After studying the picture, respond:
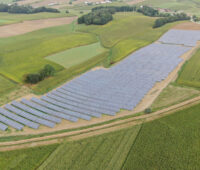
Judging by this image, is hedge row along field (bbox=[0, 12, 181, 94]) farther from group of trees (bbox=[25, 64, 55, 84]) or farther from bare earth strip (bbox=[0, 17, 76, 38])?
bare earth strip (bbox=[0, 17, 76, 38])

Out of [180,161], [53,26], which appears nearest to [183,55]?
[180,161]

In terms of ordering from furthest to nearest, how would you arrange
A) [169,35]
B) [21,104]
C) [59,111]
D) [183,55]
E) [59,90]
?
[169,35] < [183,55] < [59,90] < [21,104] < [59,111]

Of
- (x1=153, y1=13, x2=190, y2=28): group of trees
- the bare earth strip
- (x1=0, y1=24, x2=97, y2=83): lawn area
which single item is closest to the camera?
(x1=0, y1=24, x2=97, y2=83): lawn area

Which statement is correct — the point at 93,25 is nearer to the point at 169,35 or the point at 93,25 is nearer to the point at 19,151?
the point at 169,35

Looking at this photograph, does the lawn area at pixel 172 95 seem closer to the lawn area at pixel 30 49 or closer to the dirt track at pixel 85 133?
the dirt track at pixel 85 133

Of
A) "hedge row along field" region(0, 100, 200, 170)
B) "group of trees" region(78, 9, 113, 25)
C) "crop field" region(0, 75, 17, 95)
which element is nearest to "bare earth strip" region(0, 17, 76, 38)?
"group of trees" region(78, 9, 113, 25)

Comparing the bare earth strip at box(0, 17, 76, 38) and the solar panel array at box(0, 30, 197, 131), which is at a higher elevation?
the bare earth strip at box(0, 17, 76, 38)
